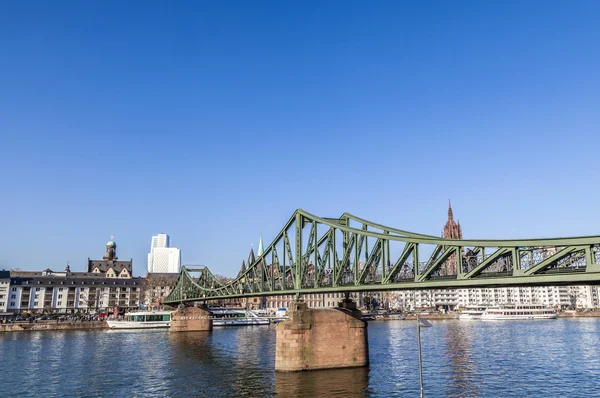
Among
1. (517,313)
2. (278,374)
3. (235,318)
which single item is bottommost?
(235,318)

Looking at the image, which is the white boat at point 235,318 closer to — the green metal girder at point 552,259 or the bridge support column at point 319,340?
the bridge support column at point 319,340

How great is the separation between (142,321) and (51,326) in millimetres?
23997

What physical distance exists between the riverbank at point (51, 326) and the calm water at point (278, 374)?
151ft

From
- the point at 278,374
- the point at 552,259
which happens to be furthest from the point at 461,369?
the point at 552,259

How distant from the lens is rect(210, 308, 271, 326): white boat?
16075 centimetres

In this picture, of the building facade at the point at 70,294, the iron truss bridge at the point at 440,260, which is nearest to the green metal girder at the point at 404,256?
the iron truss bridge at the point at 440,260

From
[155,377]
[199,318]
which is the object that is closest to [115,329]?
[199,318]

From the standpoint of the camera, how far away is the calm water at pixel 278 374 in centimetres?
4538

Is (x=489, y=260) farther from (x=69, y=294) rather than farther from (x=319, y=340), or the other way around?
(x=69, y=294)

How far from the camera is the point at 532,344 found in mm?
86188

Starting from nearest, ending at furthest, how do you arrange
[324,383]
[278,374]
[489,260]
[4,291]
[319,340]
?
[489,260]
[324,383]
[278,374]
[319,340]
[4,291]

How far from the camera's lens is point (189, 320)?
132 m

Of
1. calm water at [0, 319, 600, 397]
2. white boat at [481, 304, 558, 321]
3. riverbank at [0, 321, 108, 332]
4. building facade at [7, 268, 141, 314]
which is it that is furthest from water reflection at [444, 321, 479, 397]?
building facade at [7, 268, 141, 314]

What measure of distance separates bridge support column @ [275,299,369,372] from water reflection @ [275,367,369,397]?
0.99m
